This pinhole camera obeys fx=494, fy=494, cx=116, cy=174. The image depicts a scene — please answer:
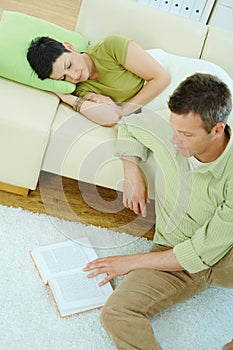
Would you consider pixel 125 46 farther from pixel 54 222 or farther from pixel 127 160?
Result: pixel 54 222

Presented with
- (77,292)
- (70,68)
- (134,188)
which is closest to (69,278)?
(77,292)

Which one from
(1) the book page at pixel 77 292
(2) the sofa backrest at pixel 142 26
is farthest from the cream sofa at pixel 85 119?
(1) the book page at pixel 77 292

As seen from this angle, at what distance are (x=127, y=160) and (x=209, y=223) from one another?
0.46 m

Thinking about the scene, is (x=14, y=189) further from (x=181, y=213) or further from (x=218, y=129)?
(x=218, y=129)

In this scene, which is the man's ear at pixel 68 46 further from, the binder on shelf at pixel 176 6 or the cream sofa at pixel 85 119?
the binder on shelf at pixel 176 6

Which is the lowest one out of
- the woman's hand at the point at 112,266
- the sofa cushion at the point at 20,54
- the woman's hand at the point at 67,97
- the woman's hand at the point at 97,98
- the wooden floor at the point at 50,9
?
the woman's hand at the point at 112,266

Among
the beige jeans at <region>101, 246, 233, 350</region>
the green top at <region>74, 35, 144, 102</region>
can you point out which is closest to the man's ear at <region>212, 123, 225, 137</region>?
the beige jeans at <region>101, 246, 233, 350</region>

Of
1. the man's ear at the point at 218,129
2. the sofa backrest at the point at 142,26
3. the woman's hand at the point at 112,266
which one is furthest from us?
the sofa backrest at the point at 142,26

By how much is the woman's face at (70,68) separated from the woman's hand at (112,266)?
742 millimetres

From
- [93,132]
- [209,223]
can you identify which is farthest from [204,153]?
[93,132]

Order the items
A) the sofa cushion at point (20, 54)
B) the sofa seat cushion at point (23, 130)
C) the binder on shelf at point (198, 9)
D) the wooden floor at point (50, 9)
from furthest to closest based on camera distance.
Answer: the wooden floor at point (50, 9) → the binder on shelf at point (198, 9) → the sofa cushion at point (20, 54) → the sofa seat cushion at point (23, 130)

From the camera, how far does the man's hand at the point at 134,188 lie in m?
1.90

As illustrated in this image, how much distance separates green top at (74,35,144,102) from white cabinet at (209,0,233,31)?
149cm

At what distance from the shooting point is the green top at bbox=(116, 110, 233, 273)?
1634mm
